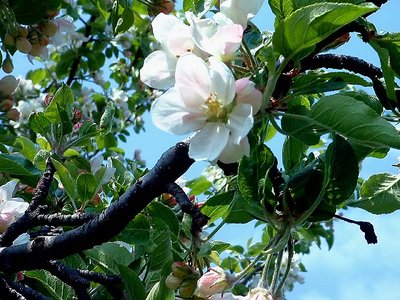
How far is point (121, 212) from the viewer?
0.99 m

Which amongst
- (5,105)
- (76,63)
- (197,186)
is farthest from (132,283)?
(76,63)

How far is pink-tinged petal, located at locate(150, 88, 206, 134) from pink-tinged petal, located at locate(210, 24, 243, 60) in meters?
0.08

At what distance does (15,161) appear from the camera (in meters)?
1.45

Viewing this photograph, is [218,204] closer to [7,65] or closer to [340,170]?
[340,170]

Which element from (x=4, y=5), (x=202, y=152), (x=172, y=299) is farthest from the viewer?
(x=4, y=5)

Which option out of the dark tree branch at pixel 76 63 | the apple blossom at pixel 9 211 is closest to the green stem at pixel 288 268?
the apple blossom at pixel 9 211

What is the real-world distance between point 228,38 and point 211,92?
7cm

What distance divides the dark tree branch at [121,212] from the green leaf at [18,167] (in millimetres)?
358

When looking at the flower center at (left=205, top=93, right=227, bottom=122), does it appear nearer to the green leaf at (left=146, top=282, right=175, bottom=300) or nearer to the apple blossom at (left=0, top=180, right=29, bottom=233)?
the green leaf at (left=146, top=282, right=175, bottom=300)

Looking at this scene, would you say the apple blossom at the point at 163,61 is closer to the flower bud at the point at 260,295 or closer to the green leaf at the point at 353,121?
the green leaf at the point at 353,121

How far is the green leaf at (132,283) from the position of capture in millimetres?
1034

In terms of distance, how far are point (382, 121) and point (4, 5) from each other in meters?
1.36

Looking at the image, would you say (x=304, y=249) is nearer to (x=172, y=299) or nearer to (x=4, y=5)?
(x=4, y=5)

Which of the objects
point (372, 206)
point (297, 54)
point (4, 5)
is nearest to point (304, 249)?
point (4, 5)
